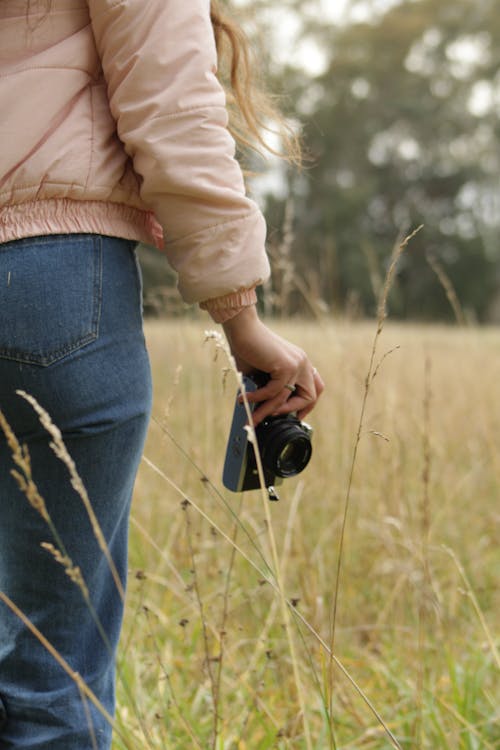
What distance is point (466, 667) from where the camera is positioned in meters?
1.65

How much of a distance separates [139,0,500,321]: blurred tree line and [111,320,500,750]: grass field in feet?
54.8

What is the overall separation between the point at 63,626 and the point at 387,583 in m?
1.47

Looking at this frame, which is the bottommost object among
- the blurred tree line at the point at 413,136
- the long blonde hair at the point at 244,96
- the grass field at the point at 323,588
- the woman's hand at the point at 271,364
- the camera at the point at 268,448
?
the blurred tree line at the point at 413,136

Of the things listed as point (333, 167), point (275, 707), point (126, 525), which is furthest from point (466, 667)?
point (333, 167)

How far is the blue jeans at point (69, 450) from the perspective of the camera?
81 centimetres

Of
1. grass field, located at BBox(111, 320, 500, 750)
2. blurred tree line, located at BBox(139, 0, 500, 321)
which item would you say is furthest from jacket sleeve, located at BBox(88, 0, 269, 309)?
blurred tree line, located at BBox(139, 0, 500, 321)

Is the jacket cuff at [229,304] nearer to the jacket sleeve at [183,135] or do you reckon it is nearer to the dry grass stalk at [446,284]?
the jacket sleeve at [183,135]

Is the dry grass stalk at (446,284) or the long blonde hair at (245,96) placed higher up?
the long blonde hair at (245,96)

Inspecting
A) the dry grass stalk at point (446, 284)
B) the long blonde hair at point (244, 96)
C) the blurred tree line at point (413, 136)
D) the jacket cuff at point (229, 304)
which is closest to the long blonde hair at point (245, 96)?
the long blonde hair at point (244, 96)

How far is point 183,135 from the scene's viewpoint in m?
0.85

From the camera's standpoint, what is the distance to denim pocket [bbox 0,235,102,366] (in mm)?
807

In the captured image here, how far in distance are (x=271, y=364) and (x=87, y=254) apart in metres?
0.25

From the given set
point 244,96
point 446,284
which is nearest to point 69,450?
point 244,96

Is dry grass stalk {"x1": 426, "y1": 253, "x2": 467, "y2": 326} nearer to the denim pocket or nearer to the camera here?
the camera
